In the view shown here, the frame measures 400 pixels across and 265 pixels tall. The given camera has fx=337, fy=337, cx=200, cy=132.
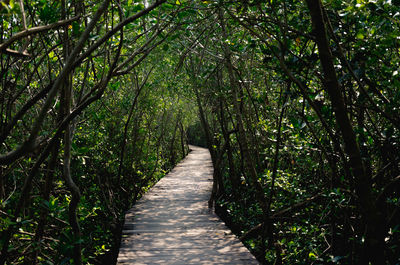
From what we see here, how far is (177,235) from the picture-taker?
532 centimetres

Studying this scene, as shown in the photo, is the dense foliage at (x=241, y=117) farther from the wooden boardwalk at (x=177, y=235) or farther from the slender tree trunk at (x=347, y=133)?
the wooden boardwalk at (x=177, y=235)

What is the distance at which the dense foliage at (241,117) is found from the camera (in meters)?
2.09

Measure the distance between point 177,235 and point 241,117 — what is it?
219cm

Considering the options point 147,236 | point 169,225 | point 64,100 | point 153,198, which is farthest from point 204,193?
point 64,100

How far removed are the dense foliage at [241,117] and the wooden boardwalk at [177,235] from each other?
17.5 inches

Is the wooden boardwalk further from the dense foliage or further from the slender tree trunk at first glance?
the slender tree trunk

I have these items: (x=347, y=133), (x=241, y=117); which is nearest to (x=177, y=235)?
(x=241, y=117)

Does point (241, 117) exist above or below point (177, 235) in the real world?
above

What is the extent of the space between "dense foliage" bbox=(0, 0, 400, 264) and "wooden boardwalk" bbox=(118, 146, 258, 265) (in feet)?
1.46

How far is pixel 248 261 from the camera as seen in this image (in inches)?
163

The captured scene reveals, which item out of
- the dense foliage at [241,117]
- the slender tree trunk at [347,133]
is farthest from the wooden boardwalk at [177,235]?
the slender tree trunk at [347,133]

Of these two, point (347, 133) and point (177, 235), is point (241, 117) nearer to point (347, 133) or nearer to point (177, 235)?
point (177, 235)

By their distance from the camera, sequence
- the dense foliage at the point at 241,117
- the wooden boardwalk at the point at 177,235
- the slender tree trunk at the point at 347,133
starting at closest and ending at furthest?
1. the slender tree trunk at the point at 347,133
2. the dense foliage at the point at 241,117
3. the wooden boardwalk at the point at 177,235

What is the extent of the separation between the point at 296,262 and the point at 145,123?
738cm
